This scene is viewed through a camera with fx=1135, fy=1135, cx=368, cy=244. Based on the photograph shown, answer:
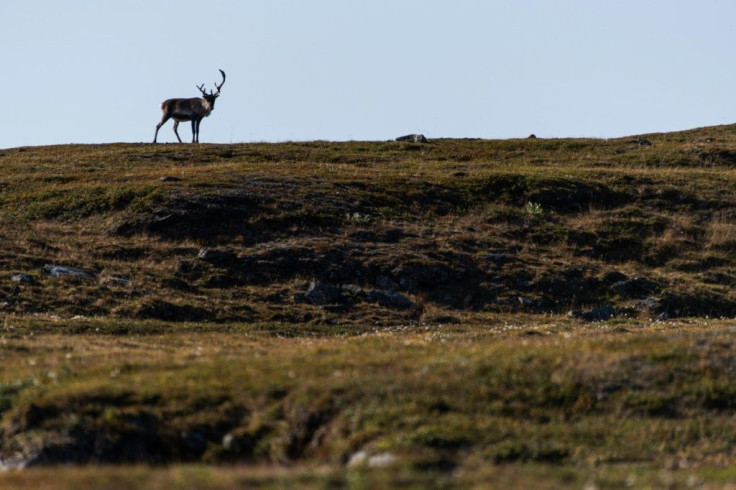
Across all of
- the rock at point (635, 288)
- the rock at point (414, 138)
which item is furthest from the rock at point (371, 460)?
the rock at point (414, 138)

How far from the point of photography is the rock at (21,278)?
34219 millimetres

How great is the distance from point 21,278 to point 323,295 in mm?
9212

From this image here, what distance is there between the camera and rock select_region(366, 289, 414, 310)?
35656 mm

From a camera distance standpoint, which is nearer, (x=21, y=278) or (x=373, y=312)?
(x=21, y=278)

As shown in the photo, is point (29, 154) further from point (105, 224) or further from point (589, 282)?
point (589, 282)

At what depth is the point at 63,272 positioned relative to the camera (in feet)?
116

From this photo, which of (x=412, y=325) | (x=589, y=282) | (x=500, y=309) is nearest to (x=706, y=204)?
Answer: (x=589, y=282)

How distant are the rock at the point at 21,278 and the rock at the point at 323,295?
8.42m

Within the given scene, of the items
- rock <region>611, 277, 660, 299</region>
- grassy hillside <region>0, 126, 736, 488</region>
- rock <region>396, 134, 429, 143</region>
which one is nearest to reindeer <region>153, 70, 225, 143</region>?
grassy hillside <region>0, 126, 736, 488</region>

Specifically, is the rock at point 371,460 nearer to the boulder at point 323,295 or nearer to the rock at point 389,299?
the boulder at point 323,295

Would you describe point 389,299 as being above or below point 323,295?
below

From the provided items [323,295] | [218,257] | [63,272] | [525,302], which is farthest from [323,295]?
[63,272]

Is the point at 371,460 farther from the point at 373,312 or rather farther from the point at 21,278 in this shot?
the point at 21,278

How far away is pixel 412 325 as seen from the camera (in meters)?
33.8
